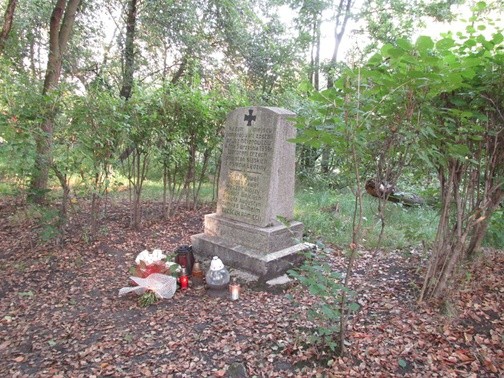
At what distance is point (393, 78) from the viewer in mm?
2107

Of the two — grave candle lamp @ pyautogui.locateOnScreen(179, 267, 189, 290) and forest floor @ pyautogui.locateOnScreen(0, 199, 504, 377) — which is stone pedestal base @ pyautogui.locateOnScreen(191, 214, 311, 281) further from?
grave candle lamp @ pyautogui.locateOnScreen(179, 267, 189, 290)

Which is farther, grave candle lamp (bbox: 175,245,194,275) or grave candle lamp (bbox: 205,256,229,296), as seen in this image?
grave candle lamp (bbox: 175,245,194,275)

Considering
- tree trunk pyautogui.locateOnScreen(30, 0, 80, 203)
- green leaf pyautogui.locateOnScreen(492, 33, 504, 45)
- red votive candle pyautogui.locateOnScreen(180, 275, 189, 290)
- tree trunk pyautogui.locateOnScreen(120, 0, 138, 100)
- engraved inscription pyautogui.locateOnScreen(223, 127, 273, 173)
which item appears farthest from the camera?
tree trunk pyautogui.locateOnScreen(120, 0, 138, 100)

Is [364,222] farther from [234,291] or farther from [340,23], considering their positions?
[340,23]

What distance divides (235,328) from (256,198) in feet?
5.88

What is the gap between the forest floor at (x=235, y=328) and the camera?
2.59m

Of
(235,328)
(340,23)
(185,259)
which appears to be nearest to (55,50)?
(185,259)

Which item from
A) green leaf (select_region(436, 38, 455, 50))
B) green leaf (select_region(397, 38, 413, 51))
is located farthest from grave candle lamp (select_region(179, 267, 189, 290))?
green leaf (select_region(436, 38, 455, 50))

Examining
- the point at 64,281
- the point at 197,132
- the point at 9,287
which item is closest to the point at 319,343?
the point at 64,281

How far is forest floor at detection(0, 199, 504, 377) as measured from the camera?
259cm

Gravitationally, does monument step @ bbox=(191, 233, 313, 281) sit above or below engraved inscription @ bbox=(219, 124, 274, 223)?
below

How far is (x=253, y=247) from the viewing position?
172 inches

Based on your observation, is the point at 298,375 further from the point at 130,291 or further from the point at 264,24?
the point at 264,24

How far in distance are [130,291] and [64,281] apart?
1.08m
